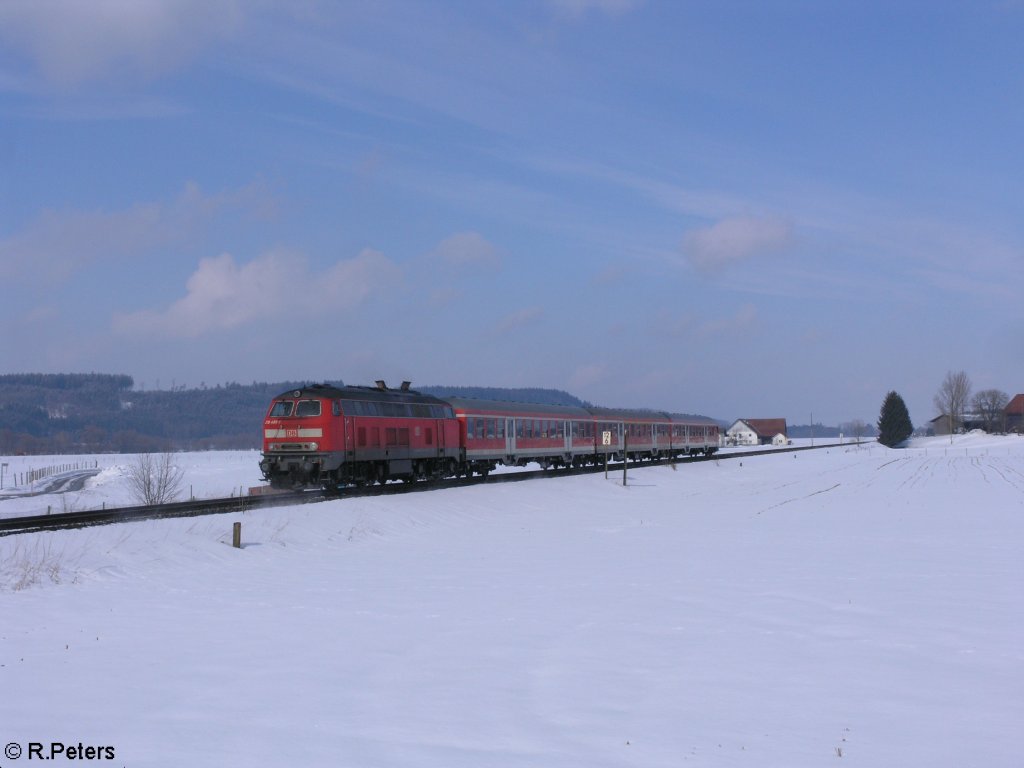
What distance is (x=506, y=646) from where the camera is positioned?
12102 mm

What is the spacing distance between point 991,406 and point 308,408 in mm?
184623

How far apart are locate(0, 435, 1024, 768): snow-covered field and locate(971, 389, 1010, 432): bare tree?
574 feet

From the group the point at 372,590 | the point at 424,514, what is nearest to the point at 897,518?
the point at 424,514

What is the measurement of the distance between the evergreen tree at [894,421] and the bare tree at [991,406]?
131 ft

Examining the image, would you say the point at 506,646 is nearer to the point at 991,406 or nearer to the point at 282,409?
the point at 282,409

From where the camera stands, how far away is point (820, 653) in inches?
461

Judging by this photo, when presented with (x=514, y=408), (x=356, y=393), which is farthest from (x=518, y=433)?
(x=356, y=393)

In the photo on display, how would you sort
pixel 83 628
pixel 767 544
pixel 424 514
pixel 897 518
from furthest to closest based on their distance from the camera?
1. pixel 897 518
2. pixel 424 514
3. pixel 767 544
4. pixel 83 628

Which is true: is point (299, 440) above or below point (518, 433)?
below

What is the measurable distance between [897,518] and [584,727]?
1023 inches

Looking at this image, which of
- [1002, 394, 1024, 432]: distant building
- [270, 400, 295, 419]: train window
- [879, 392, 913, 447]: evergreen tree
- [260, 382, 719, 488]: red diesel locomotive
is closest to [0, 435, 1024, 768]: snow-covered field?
[260, 382, 719, 488]: red diesel locomotive

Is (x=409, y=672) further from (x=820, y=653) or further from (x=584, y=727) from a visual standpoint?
(x=820, y=653)

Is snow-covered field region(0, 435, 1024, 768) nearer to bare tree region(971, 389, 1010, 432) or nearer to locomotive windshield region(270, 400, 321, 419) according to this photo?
locomotive windshield region(270, 400, 321, 419)

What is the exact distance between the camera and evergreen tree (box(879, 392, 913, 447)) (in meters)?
151
